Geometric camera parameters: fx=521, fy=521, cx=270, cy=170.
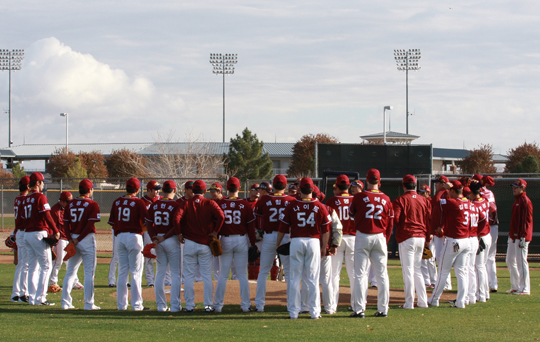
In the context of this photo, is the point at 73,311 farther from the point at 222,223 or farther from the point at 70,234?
the point at 222,223

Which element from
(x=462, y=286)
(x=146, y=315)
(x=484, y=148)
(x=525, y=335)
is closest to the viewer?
(x=525, y=335)

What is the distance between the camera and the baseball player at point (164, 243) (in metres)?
8.00

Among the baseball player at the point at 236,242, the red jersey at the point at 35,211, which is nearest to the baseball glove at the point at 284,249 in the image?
the baseball player at the point at 236,242

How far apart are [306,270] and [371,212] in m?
1.27

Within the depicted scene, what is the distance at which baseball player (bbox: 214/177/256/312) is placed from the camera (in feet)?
26.3

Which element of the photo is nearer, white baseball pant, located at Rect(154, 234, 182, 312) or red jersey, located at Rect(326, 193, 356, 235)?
white baseball pant, located at Rect(154, 234, 182, 312)

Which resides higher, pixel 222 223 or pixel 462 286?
pixel 222 223

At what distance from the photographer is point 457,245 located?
8367 mm

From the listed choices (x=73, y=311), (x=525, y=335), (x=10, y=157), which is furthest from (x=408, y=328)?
(x=10, y=157)

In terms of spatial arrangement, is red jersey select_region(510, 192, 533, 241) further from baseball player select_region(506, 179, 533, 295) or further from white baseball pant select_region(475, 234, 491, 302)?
white baseball pant select_region(475, 234, 491, 302)

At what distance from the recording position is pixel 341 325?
701 centimetres

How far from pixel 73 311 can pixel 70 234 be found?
1.18 metres

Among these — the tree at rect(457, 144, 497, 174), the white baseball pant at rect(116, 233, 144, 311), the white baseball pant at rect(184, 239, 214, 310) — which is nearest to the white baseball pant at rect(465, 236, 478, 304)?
the white baseball pant at rect(184, 239, 214, 310)

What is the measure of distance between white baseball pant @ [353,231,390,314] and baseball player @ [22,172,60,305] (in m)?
4.96
